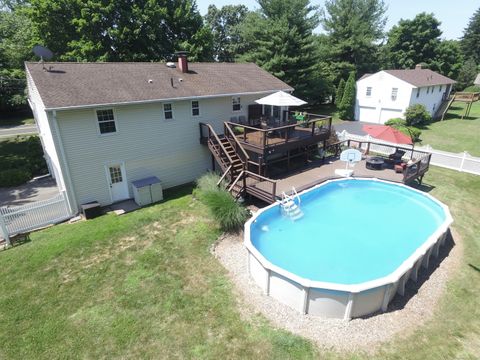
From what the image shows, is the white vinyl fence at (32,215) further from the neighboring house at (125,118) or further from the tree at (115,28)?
the tree at (115,28)

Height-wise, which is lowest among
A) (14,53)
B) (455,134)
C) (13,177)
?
(13,177)

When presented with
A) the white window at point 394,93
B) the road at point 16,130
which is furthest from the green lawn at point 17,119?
the white window at point 394,93

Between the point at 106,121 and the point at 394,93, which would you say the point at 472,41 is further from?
the point at 106,121

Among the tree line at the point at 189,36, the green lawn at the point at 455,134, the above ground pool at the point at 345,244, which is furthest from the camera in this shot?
the tree line at the point at 189,36

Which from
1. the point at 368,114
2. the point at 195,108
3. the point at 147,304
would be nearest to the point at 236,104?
the point at 195,108

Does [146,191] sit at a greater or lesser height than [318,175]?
lesser

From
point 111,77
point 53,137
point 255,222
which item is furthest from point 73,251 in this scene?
point 111,77
